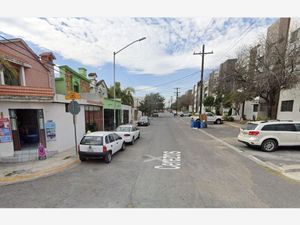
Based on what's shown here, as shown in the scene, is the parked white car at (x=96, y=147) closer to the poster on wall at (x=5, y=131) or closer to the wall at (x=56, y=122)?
the wall at (x=56, y=122)

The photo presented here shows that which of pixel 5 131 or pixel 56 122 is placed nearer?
pixel 5 131

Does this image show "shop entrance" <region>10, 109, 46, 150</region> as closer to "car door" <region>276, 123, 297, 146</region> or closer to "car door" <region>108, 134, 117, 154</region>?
"car door" <region>108, 134, 117, 154</region>

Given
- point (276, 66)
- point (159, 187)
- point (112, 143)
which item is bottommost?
point (159, 187)

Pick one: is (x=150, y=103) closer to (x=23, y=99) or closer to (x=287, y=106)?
(x=287, y=106)

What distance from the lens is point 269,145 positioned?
841cm

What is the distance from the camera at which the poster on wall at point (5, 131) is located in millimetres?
7159

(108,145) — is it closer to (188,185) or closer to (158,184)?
(158,184)

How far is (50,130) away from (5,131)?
1800mm

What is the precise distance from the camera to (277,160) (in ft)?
23.2

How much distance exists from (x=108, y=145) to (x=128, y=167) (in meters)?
1.45

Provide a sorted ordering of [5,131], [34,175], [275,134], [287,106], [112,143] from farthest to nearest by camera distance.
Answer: [287,106], [275,134], [112,143], [5,131], [34,175]

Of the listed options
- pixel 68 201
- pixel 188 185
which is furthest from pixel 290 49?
pixel 68 201

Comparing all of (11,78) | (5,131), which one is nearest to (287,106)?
(5,131)

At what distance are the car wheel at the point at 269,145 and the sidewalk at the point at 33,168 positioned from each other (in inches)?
384
